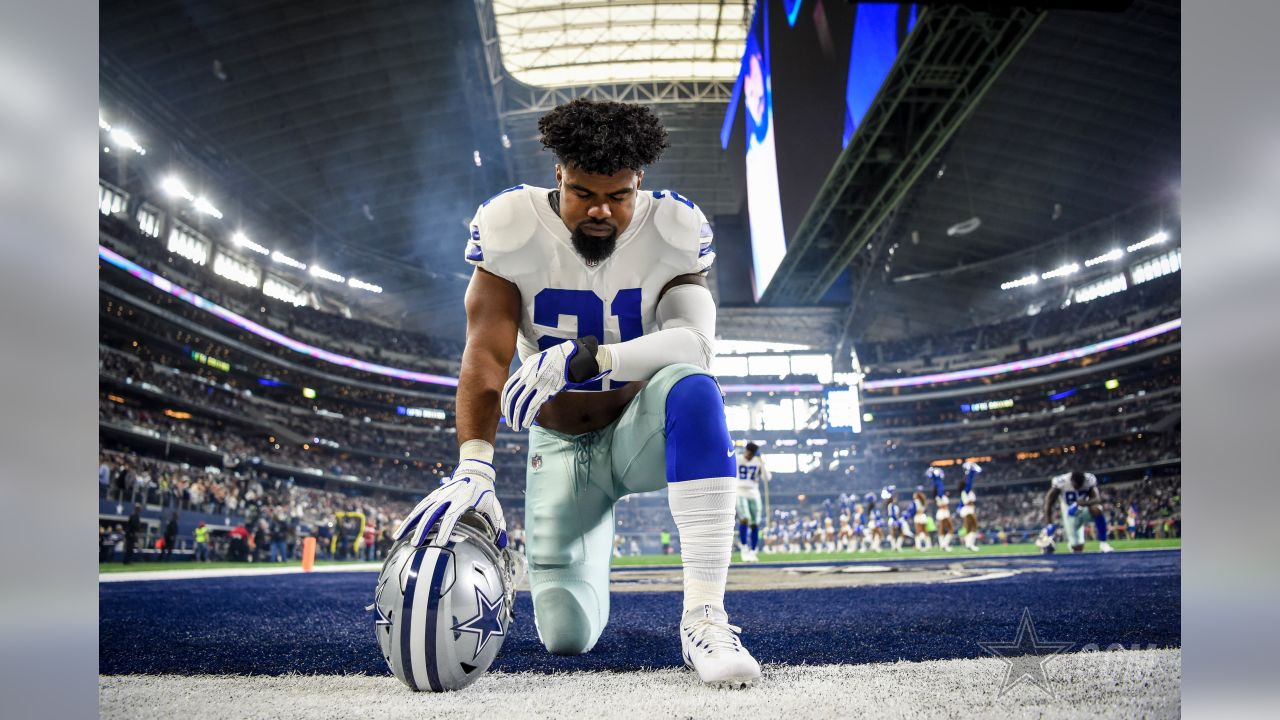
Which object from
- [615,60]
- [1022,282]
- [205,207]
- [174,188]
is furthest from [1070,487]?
[205,207]

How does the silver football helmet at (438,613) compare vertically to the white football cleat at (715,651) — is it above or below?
above

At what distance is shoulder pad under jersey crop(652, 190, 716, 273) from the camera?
2459 millimetres

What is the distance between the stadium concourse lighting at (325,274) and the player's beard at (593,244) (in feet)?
104

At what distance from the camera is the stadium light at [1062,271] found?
2991cm

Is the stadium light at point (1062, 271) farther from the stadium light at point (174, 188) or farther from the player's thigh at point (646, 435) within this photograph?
the player's thigh at point (646, 435)

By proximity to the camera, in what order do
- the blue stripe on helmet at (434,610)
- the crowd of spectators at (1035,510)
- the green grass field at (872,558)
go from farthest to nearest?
the crowd of spectators at (1035,510), the green grass field at (872,558), the blue stripe on helmet at (434,610)

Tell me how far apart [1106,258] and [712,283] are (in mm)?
13961

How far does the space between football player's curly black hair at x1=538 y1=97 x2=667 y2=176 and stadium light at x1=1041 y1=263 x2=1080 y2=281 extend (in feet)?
104

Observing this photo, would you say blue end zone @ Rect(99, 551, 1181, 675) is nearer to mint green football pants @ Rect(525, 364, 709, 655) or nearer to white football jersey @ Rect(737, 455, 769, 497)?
mint green football pants @ Rect(525, 364, 709, 655)

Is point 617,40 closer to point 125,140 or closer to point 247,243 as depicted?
point 125,140

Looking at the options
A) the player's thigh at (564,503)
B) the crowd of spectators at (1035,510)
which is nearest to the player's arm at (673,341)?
the player's thigh at (564,503)

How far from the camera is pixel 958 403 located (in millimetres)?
36625

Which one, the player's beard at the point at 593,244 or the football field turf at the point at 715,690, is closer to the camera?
the football field turf at the point at 715,690
